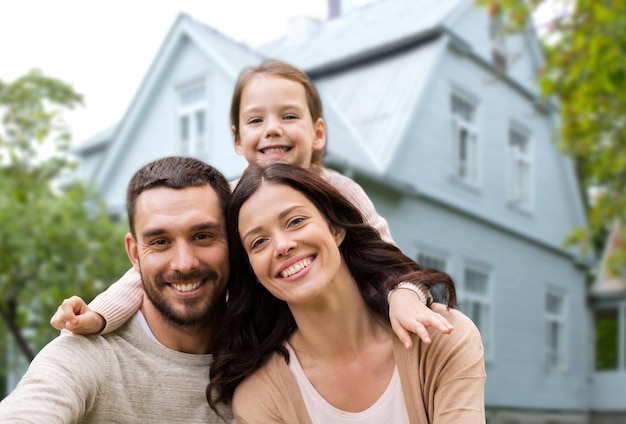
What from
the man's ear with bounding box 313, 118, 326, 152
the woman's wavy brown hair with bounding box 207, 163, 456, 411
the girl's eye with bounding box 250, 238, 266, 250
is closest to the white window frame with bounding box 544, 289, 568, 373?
the man's ear with bounding box 313, 118, 326, 152

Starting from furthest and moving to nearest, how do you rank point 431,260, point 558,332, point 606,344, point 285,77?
point 606,344
point 558,332
point 431,260
point 285,77

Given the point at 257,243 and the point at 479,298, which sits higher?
the point at 479,298

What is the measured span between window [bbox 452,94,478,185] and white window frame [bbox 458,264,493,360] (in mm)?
1693

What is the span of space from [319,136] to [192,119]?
37.3 feet

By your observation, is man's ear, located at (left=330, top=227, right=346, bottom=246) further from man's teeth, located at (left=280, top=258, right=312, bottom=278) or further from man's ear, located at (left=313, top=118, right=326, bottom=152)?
man's ear, located at (left=313, top=118, right=326, bottom=152)

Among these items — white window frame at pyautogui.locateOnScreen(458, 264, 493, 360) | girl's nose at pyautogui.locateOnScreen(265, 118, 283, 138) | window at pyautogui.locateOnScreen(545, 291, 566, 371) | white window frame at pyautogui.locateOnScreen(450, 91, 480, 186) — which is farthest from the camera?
window at pyautogui.locateOnScreen(545, 291, 566, 371)

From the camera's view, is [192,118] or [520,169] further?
[520,169]

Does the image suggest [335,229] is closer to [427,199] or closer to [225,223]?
[225,223]

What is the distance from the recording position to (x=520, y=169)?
59.7 feet

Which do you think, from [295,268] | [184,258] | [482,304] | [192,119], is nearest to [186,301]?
[184,258]

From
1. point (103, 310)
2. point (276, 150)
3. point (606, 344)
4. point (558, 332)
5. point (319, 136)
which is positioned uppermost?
point (606, 344)

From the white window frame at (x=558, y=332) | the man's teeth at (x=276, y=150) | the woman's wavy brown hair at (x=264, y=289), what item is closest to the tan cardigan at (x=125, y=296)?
the woman's wavy brown hair at (x=264, y=289)

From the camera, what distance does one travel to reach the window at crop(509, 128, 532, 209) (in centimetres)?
1759

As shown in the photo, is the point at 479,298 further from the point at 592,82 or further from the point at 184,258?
the point at 184,258
